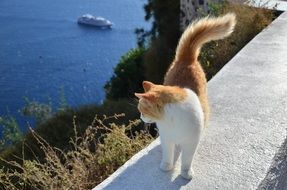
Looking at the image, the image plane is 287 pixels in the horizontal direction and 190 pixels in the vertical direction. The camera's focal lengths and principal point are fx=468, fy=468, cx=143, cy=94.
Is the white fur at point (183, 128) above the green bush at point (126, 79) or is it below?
above

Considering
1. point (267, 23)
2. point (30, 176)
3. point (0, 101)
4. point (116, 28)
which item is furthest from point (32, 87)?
point (30, 176)

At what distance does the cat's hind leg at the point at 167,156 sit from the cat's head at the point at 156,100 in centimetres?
12

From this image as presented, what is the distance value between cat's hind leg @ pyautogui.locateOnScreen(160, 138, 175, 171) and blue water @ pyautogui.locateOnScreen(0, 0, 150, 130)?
9.90 m

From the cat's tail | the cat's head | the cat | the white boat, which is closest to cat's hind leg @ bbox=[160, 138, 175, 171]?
the cat

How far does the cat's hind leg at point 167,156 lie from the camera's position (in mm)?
1740

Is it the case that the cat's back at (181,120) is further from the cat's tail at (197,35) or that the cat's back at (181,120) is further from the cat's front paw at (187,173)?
the cat's tail at (197,35)

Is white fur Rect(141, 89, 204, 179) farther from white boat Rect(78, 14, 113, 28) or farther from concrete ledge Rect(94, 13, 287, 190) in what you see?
white boat Rect(78, 14, 113, 28)

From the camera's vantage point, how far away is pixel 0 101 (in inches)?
508

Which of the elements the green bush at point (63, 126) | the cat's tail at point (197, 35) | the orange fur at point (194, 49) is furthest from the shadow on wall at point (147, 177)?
the green bush at point (63, 126)

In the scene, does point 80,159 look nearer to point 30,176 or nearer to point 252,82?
point 30,176

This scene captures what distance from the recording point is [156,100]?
1.63 metres

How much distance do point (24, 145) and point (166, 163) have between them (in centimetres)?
326

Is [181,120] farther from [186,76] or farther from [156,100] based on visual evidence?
[186,76]

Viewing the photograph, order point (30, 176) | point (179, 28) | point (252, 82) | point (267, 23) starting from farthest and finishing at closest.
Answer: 1. point (179, 28)
2. point (267, 23)
3. point (252, 82)
4. point (30, 176)
